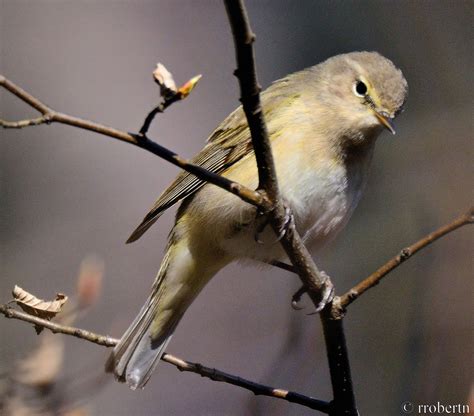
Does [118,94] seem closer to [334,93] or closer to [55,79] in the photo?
[55,79]

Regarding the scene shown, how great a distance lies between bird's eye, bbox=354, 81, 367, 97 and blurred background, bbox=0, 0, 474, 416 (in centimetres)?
78

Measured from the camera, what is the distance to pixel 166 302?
118 inches

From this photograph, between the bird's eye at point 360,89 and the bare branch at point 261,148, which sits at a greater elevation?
the bird's eye at point 360,89

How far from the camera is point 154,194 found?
429 cm

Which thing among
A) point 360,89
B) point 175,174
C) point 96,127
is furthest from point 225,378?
point 175,174

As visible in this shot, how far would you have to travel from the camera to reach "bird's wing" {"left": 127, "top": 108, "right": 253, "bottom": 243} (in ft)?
9.36

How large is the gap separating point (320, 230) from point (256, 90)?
1.28m

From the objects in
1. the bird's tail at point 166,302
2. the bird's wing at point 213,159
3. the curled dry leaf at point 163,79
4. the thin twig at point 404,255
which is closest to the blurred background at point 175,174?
the bird's tail at point 166,302

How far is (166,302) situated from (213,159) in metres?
0.63

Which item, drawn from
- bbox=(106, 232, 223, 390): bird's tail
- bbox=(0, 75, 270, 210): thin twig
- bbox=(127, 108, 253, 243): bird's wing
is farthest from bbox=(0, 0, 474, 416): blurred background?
bbox=(0, 75, 270, 210): thin twig

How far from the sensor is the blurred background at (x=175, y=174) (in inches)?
136

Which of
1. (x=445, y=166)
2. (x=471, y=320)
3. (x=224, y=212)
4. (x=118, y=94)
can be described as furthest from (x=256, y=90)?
(x=118, y=94)

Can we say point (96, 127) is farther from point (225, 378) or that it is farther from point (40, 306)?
point (225, 378)

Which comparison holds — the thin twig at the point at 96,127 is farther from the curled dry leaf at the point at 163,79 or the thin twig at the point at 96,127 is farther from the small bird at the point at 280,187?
the small bird at the point at 280,187
